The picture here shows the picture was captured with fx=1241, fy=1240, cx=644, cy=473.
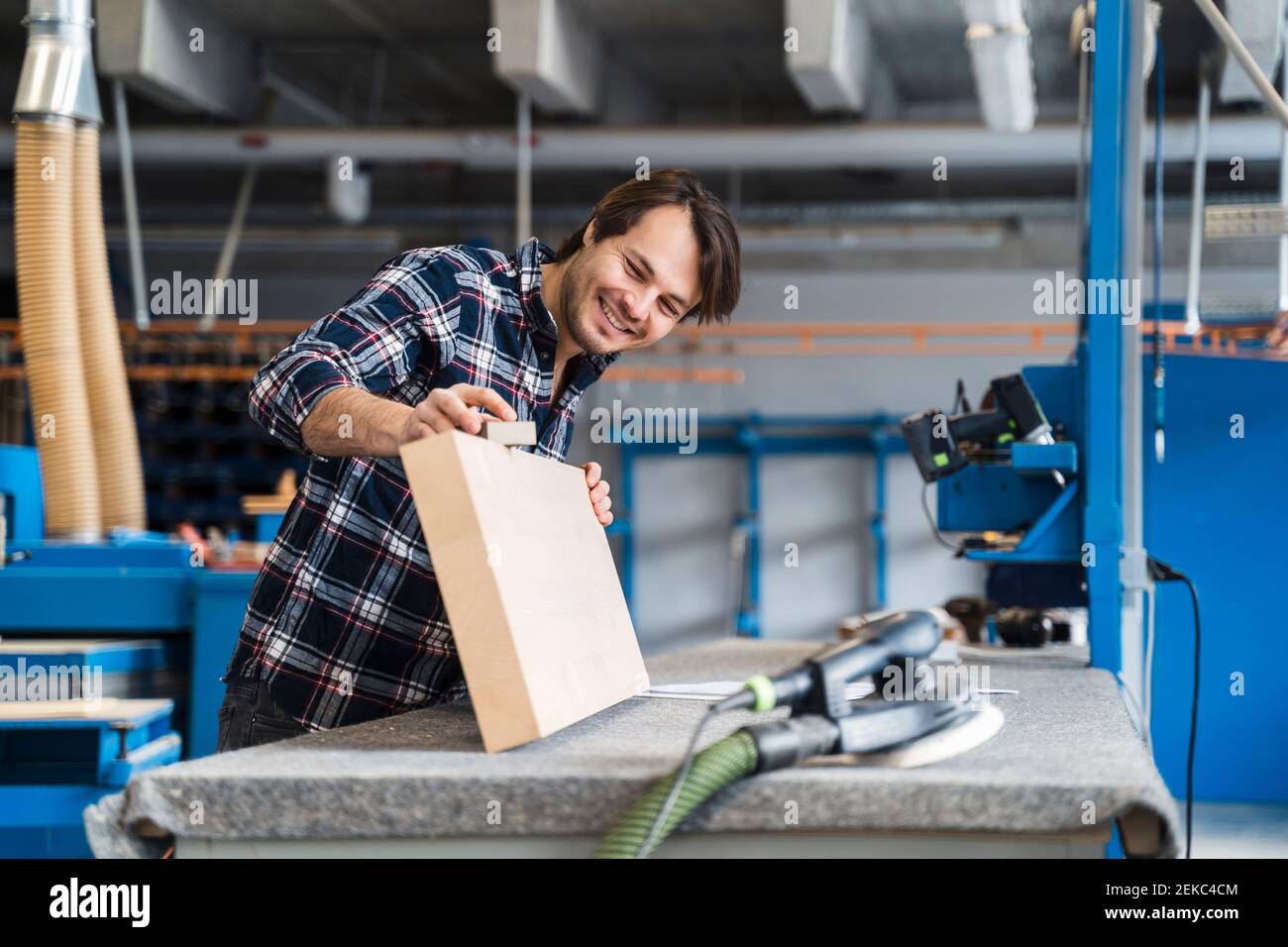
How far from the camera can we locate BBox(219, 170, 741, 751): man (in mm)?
1514

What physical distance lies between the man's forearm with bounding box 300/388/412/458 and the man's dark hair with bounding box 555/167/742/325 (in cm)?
50

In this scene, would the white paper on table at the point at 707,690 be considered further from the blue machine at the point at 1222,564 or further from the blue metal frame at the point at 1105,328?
the blue machine at the point at 1222,564

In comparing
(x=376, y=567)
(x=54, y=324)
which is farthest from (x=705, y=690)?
(x=54, y=324)

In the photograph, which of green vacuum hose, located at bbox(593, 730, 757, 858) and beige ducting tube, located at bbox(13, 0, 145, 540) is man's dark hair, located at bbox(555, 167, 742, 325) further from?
beige ducting tube, located at bbox(13, 0, 145, 540)

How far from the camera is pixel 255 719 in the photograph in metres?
1.56

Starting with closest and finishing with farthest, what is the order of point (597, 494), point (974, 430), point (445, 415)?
point (445, 415) → point (597, 494) → point (974, 430)

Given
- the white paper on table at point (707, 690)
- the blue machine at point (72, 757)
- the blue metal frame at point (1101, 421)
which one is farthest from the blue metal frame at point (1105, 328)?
the blue machine at point (72, 757)

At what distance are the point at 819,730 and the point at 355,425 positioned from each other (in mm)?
555

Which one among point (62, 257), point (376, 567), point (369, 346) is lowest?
point (376, 567)

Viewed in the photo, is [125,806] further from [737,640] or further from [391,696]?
[737,640]

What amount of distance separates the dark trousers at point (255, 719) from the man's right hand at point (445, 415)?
0.52 m

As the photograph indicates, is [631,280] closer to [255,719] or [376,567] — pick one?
[376,567]

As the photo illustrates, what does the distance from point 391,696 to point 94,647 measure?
4.31 feet

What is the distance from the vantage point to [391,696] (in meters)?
1.57
